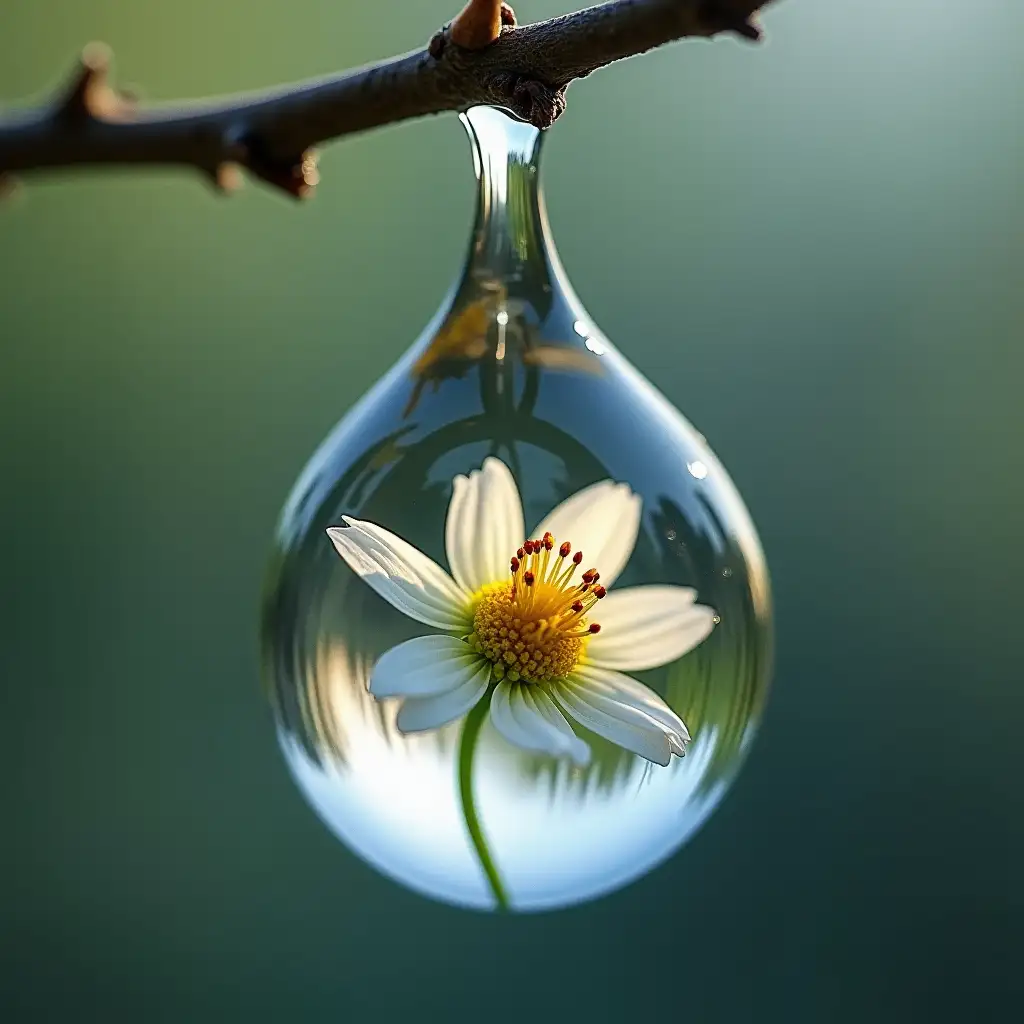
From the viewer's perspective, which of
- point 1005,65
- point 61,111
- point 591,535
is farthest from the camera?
point 1005,65

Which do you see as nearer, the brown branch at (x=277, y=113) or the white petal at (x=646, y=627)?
the brown branch at (x=277, y=113)

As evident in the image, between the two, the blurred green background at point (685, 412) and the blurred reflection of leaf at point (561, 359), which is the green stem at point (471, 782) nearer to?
the blurred reflection of leaf at point (561, 359)

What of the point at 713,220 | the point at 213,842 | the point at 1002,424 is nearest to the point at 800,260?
the point at 713,220

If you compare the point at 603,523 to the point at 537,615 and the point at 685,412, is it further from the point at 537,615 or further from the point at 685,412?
the point at 685,412

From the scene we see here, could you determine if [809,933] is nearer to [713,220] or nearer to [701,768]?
[713,220]

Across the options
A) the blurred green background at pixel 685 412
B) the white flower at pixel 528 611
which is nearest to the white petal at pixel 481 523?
the white flower at pixel 528 611

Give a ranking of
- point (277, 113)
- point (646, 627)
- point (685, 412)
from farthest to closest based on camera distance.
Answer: point (685, 412) < point (646, 627) < point (277, 113)

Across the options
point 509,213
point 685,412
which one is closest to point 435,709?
point 509,213
